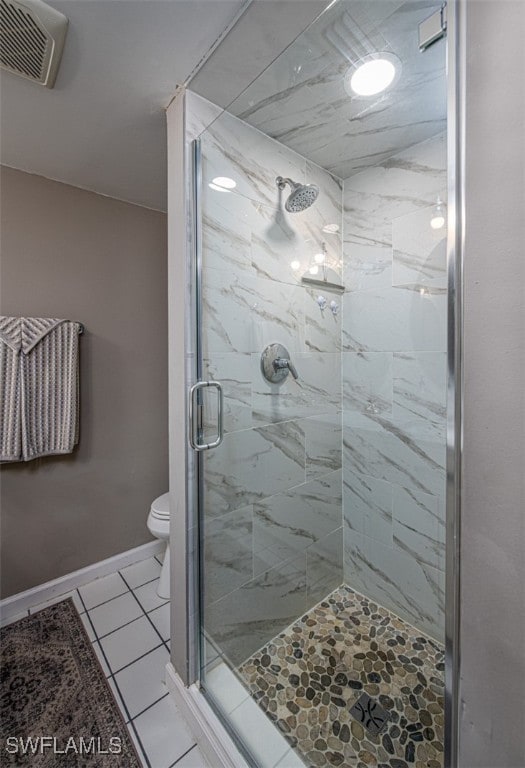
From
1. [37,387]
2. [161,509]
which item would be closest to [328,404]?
[161,509]

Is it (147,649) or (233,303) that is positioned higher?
(233,303)

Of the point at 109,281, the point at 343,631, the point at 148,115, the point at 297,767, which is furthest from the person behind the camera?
the point at 109,281

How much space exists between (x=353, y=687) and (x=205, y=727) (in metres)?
0.59

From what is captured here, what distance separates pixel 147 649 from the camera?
146 cm

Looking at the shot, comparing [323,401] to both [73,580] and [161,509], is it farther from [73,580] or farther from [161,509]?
[73,580]

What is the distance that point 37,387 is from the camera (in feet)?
5.48

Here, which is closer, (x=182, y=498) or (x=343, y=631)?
(x=182, y=498)

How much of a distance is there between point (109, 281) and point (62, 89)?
91 cm

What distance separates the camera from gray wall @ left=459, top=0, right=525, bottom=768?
17.7 inches

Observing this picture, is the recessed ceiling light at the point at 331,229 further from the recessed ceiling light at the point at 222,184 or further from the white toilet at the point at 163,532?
the white toilet at the point at 163,532

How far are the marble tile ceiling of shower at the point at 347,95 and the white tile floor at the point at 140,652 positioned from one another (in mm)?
1953

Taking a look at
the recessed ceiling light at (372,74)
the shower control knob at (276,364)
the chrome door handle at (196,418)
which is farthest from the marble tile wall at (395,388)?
the chrome door handle at (196,418)

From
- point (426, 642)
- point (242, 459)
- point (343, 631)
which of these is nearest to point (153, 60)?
point (242, 459)

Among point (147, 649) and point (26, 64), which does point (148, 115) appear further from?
point (147, 649)
